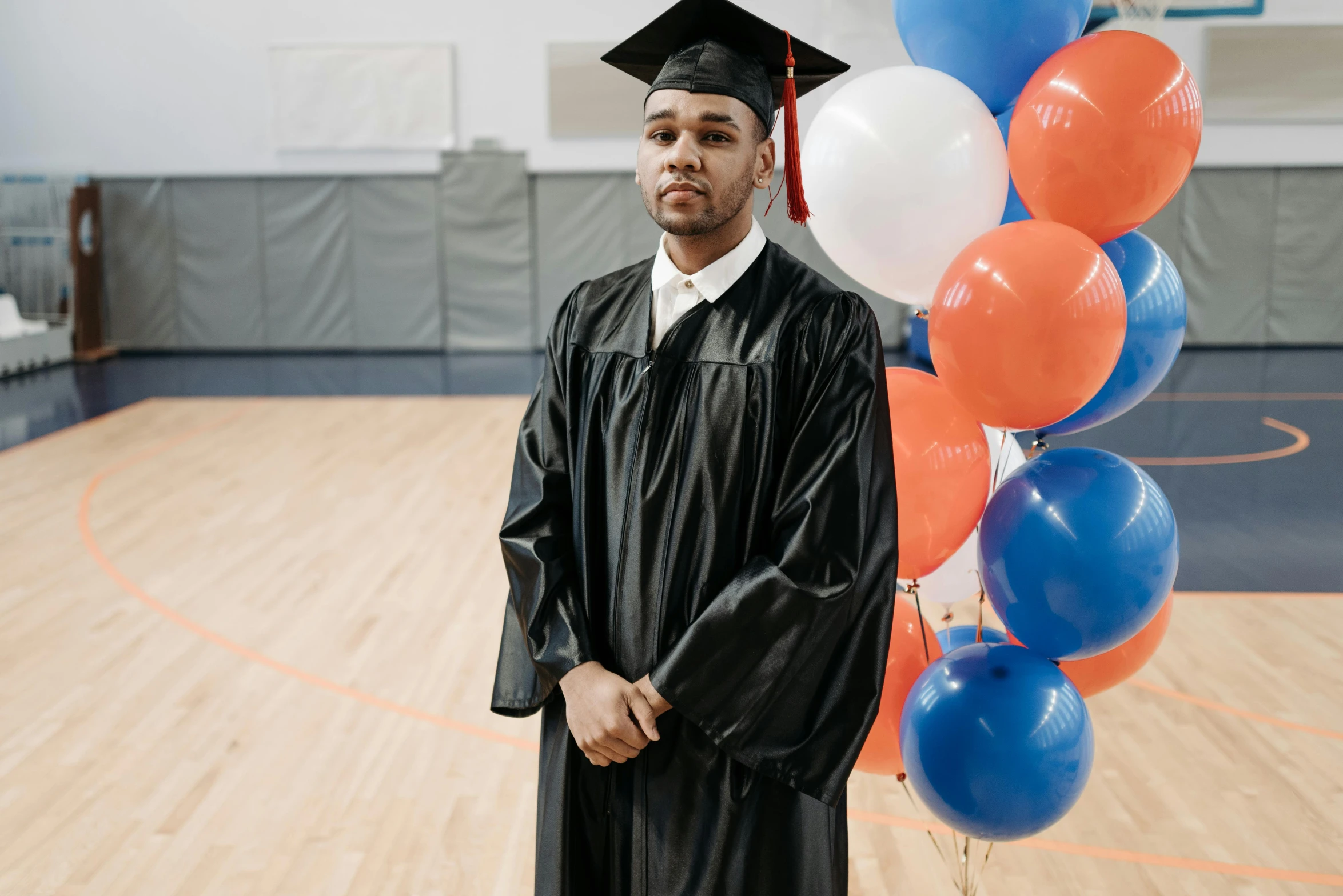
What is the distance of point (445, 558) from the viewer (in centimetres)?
527

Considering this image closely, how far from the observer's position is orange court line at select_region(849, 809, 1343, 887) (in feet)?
8.87

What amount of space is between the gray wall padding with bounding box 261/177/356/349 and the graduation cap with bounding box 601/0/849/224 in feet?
37.3

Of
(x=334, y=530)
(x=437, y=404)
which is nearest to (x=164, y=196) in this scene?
(x=437, y=404)

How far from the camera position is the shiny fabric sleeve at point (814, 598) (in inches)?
62.2

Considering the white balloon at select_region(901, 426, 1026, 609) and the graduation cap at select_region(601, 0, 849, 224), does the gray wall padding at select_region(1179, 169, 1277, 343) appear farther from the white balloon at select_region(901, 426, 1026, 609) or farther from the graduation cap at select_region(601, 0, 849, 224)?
the graduation cap at select_region(601, 0, 849, 224)

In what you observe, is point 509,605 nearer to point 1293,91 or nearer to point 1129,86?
point 1129,86

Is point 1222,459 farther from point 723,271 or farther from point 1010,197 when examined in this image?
point 723,271

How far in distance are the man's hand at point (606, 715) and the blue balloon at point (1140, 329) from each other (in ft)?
3.43

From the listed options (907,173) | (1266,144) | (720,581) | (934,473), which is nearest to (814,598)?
(720,581)

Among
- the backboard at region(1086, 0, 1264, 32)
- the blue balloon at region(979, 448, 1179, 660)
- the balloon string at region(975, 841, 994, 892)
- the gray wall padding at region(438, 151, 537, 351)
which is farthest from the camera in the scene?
the gray wall padding at region(438, 151, 537, 351)

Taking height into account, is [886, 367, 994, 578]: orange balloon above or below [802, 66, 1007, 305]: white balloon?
below

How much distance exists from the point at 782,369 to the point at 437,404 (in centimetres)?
792

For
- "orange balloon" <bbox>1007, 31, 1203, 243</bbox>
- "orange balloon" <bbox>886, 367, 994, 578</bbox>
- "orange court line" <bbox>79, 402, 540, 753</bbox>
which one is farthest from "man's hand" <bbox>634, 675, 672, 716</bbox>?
"orange court line" <bbox>79, 402, 540, 753</bbox>

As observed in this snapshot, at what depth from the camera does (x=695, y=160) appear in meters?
1.58
